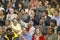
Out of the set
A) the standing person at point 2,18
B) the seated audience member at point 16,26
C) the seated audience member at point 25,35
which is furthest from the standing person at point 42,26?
the standing person at point 2,18

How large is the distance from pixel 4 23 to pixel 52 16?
114cm

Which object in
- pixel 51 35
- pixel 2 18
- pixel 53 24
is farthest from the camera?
pixel 2 18

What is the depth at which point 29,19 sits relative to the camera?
7.76 meters

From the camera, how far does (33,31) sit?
7.34 meters

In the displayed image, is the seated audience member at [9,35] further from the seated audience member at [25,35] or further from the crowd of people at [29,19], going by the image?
the seated audience member at [25,35]

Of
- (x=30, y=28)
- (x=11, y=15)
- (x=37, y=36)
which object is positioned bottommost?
(x=37, y=36)

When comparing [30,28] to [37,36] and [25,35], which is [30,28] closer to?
[25,35]

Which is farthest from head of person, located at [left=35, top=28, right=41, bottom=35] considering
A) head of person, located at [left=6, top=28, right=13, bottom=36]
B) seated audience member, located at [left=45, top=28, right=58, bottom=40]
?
head of person, located at [left=6, top=28, right=13, bottom=36]

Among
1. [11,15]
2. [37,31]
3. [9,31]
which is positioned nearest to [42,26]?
[37,31]

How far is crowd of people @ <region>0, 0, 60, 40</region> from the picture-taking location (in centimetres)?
720

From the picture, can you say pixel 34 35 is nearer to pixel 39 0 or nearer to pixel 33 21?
pixel 33 21

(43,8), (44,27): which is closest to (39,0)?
(43,8)

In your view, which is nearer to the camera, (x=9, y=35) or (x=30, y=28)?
(x=9, y=35)

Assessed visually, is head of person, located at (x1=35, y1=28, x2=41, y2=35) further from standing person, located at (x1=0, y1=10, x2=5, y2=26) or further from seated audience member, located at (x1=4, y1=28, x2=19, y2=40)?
standing person, located at (x1=0, y1=10, x2=5, y2=26)
